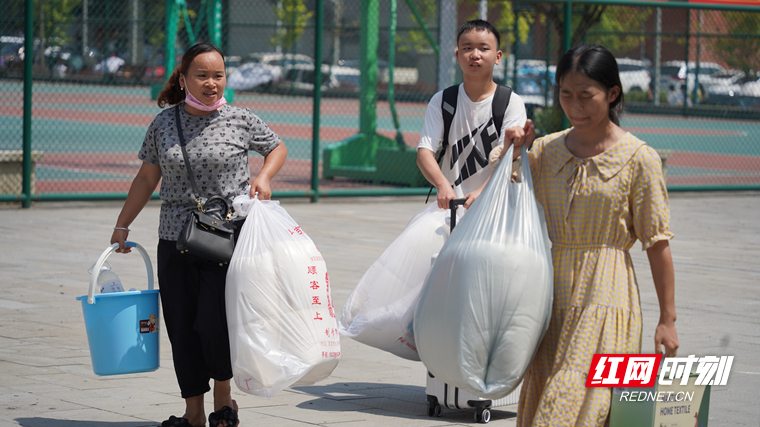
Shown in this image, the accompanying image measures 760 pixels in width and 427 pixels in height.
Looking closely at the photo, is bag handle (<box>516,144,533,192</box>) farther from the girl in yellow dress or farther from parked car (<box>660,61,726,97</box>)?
parked car (<box>660,61,726,97</box>)

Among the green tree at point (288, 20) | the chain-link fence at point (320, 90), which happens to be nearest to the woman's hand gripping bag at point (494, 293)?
the chain-link fence at point (320, 90)

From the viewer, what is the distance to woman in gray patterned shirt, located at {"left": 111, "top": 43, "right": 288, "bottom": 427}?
4020mm

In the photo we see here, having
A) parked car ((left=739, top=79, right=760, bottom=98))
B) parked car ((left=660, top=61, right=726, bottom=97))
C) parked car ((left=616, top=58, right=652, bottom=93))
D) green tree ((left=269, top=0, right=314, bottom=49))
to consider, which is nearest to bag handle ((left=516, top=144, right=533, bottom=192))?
green tree ((left=269, top=0, right=314, bottom=49))

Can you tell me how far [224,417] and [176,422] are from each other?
0.68ft

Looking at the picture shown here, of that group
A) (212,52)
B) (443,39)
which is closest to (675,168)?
(443,39)

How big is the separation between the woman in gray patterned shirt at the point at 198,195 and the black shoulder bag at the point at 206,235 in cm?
8

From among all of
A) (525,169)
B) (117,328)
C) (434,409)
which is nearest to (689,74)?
(434,409)

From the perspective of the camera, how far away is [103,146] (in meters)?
16.9

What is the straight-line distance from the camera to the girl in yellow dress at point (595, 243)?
2.93m

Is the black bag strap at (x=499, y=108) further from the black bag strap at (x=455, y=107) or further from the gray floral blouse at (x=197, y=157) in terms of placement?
the gray floral blouse at (x=197, y=157)

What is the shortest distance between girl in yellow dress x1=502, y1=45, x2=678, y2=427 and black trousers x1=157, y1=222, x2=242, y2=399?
4.77 feet

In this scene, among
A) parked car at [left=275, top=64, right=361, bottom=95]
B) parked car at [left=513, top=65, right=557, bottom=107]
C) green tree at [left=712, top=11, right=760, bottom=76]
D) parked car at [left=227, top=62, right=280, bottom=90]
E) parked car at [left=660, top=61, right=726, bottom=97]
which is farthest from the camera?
parked car at [left=660, top=61, right=726, bottom=97]

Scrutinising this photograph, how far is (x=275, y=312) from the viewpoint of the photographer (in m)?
3.80

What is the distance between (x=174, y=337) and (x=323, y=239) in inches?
207
